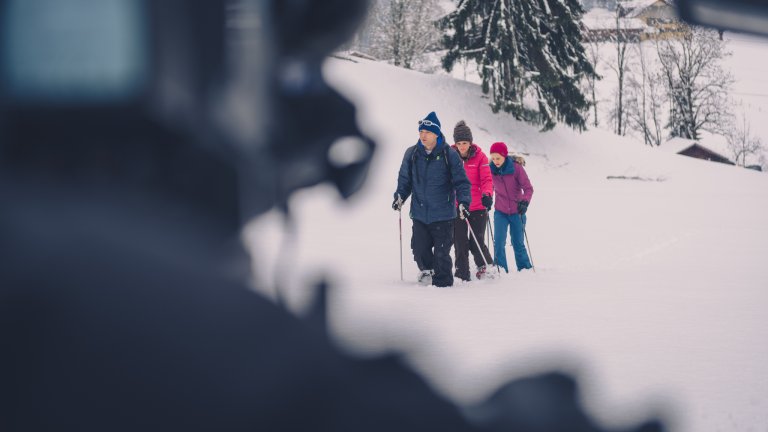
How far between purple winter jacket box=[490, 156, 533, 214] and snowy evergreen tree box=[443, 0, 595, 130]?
18.5 m

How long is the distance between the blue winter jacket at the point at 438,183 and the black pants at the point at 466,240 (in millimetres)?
722

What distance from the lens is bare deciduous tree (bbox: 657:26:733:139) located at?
4666 cm

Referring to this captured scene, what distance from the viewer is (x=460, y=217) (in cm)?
726

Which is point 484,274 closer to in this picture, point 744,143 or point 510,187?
point 510,187

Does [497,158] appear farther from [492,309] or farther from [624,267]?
[492,309]

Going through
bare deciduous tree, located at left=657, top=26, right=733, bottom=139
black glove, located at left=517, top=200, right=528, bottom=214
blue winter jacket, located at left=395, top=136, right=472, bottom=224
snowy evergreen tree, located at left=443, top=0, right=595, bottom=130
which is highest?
blue winter jacket, located at left=395, top=136, right=472, bottom=224

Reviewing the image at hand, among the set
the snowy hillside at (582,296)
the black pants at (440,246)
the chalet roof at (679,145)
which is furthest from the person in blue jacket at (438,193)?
the chalet roof at (679,145)

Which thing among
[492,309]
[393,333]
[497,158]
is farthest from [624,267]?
[393,333]

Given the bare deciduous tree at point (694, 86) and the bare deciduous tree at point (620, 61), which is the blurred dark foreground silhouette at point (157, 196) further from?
the bare deciduous tree at point (694, 86)

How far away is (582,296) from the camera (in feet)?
19.9

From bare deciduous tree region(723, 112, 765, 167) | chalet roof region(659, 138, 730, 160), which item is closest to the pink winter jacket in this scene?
chalet roof region(659, 138, 730, 160)

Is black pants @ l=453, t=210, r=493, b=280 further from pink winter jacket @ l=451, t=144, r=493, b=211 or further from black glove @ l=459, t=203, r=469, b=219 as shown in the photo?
black glove @ l=459, t=203, r=469, b=219

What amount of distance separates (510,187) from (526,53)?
20446mm

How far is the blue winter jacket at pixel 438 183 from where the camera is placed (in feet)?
21.3
